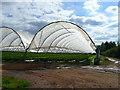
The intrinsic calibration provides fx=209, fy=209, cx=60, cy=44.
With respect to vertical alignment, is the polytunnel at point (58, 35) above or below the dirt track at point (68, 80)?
above

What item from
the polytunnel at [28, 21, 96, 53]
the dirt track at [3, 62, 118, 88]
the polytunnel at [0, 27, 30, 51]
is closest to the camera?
the dirt track at [3, 62, 118, 88]

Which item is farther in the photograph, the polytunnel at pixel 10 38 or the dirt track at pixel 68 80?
the polytunnel at pixel 10 38

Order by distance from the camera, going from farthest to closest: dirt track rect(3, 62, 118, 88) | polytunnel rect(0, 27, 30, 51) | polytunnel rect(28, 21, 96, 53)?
1. polytunnel rect(0, 27, 30, 51)
2. polytunnel rect(28, 21, 96, 53)
3. dirt track rect(3, 62, 118, 88)

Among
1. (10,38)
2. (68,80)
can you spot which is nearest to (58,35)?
(10,38)

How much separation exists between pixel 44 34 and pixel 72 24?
510 centimetres

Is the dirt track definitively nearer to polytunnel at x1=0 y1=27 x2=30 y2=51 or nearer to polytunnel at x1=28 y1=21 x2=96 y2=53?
polytunnel at x1=28 y1=21 x2=96 y2=53

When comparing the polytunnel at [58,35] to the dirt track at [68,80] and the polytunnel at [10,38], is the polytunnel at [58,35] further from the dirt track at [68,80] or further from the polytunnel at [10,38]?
the dirt track at [68,80]

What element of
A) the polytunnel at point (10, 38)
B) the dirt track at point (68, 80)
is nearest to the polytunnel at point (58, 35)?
the polytunnel at point (10, 38)

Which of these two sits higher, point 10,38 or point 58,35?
point 10,38

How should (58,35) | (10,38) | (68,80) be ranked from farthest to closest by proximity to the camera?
(10,38)
(58,35)
(68,80)

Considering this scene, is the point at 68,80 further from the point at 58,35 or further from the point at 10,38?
the point at 10,38

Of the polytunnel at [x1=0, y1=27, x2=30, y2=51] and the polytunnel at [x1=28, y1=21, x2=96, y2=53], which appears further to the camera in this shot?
the polytunnel at [x1=0, y1=27, x2=30, y2=51]

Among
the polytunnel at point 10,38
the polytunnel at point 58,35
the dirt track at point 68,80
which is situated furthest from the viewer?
the polytunnel at point 10,38

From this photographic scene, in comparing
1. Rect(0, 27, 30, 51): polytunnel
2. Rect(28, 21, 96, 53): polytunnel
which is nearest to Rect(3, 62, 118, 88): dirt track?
Rect(28, 21, 96, 53): polytunnel
